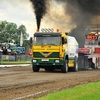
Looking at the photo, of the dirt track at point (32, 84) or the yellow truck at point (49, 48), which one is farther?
the yellow truck at point (49, 48)

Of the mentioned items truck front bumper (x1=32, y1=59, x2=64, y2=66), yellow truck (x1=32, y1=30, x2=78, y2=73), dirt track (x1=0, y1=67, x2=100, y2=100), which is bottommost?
dirt track (x1=0, y1=67, x2=100, y2=100)

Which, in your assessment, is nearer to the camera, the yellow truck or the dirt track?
the dirt track

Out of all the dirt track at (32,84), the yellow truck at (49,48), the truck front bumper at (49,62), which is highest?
the yellow truck at (49,48)

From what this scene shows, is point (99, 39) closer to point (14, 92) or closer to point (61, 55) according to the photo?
point (61, 55)

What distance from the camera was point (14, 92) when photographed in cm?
920

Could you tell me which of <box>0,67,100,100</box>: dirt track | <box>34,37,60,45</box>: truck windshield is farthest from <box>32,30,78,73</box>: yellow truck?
<box>0,67,100,100</box>: dirt track

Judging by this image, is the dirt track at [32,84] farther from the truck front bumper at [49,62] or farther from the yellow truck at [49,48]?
the yellow truck at [49,48]

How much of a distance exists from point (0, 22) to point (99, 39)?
70777 millimetres

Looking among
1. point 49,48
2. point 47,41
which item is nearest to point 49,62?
point 49,48

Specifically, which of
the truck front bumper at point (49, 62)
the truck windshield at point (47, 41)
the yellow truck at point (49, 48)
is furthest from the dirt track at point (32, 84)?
the truck windshield at point (47, 41)

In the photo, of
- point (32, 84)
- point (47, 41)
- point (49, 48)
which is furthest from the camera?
point (47, 41)

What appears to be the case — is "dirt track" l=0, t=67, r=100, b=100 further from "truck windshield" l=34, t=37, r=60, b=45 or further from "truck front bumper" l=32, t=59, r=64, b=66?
"truck windshield" l=34, t=37, r=60, b=45

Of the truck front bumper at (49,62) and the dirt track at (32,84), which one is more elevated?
the truck front bumper at (49,62)

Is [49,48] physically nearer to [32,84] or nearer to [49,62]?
Answer: [49,62]
